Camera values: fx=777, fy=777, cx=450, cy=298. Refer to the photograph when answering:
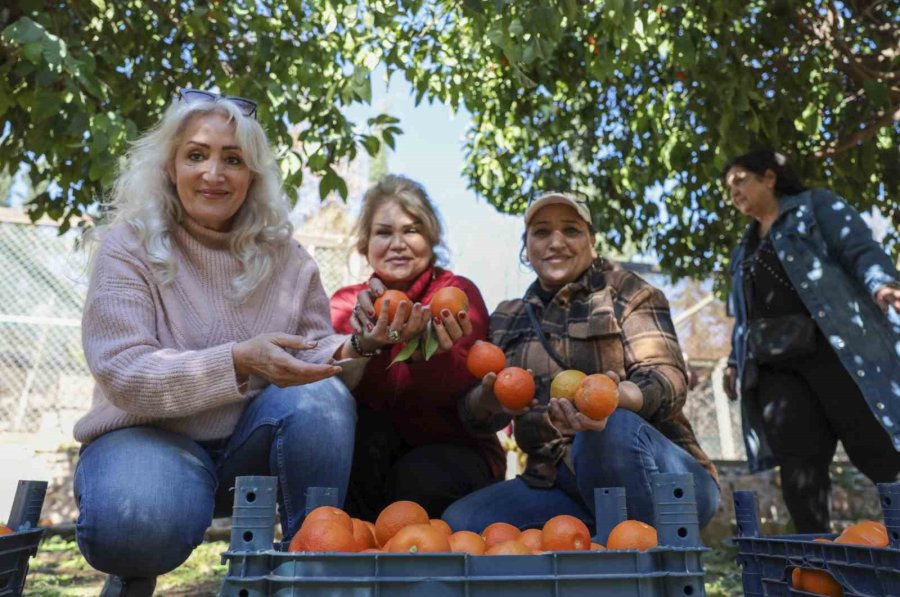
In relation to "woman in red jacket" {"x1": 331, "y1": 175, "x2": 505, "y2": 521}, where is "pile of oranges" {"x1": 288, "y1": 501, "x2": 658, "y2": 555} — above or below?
below

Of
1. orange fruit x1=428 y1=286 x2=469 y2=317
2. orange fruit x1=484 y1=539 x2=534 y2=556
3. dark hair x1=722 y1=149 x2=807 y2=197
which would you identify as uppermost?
dark hair x1=722 y1=149 x2=807 y2=197

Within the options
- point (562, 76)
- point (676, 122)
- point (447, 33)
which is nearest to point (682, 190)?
point (676, 122)

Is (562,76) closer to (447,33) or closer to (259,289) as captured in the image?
(447,33)

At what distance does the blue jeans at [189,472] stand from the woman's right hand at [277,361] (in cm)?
13

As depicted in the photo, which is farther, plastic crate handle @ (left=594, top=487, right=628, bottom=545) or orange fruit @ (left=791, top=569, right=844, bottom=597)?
plastic crate handle @ (left=594, top=487, right=628, bottom=545)

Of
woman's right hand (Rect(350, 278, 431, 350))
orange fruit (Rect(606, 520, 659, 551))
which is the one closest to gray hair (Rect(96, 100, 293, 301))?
woman's right hand (Rect(350, 278, 431, 350))

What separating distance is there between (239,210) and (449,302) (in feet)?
2.53

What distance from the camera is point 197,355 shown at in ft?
6.79

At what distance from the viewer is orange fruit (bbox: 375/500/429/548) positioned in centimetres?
172

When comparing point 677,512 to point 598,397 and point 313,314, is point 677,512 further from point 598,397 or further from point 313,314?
point 313,314

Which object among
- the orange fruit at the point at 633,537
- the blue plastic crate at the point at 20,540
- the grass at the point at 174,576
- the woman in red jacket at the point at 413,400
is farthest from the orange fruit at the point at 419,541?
the grass at the point at 174,576

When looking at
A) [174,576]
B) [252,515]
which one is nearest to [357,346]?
[252,515]

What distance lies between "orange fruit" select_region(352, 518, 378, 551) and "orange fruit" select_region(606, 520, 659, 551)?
505mm

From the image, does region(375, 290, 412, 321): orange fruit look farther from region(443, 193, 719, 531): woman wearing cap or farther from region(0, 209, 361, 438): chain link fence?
region(0, 209, 361, 438): chain link fence
